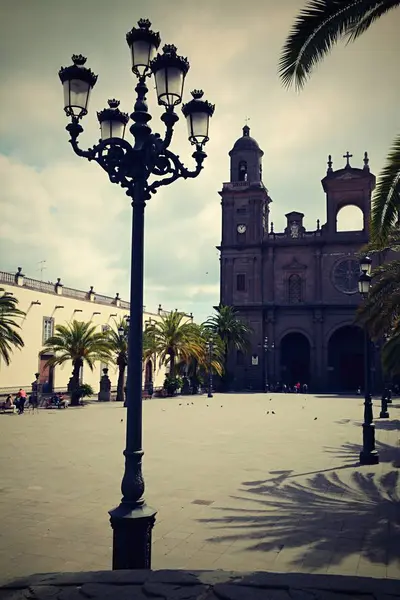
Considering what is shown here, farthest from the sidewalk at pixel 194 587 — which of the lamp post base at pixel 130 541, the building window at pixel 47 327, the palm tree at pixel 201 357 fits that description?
the building window at pixel 47 327

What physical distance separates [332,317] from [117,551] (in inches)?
1858

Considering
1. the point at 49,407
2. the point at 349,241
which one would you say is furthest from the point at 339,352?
the point at 49,407

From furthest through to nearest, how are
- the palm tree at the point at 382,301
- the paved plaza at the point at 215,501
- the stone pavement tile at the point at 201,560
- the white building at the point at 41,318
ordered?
the white building at the point at 41,318, the palm tree at the point at 382,301, the paved plaza at the point at 215,501, the stone pavement tile at the point at 201,560

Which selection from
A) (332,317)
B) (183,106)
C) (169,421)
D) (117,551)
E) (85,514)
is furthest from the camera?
(332,317)

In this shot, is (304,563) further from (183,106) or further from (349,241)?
(349,241)

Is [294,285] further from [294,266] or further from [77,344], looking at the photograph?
[77,344]

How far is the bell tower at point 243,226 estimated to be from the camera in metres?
52.6

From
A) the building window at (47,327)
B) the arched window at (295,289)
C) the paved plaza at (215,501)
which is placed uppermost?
the arched window at (295,289)

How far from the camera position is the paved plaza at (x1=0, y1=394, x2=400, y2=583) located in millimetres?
6062

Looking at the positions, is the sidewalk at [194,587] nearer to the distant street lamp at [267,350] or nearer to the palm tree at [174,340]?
the palm tree at [174,340]

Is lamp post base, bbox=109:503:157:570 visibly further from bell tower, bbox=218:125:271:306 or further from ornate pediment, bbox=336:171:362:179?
ornate pediment, bbox=336:171:362:179

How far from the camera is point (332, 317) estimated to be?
50094mm

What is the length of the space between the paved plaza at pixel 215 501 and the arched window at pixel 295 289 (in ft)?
117

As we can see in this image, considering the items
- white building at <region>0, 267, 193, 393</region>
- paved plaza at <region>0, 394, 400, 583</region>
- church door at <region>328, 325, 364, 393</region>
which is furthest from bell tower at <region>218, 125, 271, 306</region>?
paved plaza at <region>0, 394, 400, 583</region>
